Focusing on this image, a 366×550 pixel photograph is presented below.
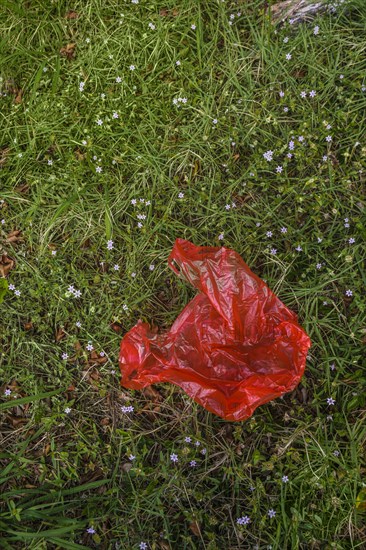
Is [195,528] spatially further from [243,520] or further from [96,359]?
[96,359]

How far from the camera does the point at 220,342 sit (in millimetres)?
2207

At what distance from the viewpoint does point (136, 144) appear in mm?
2430

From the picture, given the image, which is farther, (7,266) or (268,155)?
(7,266)

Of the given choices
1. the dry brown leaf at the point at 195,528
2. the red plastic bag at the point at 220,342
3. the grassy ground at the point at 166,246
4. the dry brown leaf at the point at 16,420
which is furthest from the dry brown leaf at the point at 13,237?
the dry brown leaf at the point at 195,528

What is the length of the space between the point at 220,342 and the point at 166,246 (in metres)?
0.55

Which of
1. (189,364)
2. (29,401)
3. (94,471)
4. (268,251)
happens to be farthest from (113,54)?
(94,471)

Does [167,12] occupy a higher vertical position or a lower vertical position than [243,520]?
higher

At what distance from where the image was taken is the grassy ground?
2199 millimetres

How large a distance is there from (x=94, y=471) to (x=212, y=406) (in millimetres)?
689

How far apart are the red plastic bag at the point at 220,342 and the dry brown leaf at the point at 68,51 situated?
119cm

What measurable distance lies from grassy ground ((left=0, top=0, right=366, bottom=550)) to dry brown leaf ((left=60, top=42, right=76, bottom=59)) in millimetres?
11

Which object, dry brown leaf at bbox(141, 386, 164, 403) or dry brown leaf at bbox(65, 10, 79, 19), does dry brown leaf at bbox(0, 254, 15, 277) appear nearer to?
dry brown leaf at bbox(141, 386, 164, 403)

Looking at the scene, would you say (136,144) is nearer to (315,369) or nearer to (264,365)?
(264,365)

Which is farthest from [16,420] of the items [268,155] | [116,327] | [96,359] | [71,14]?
[71,14]
